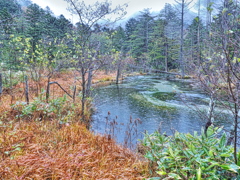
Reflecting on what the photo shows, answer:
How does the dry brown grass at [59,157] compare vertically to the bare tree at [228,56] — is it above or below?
below

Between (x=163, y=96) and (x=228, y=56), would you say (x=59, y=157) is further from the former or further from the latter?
(x=163, y=96)

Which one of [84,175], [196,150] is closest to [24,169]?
[84,175]

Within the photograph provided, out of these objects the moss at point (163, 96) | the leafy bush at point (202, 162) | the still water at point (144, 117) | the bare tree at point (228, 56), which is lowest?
the still water at point (144, 117)

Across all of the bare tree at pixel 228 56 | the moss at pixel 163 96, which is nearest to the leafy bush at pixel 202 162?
the bare tree at pixel 228 56

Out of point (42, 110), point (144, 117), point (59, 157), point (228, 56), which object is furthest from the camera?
point (144, 117)

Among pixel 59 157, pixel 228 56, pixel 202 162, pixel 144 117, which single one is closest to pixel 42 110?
pixel 59 157

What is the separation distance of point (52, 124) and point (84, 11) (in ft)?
9.72

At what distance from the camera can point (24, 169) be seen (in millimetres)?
1986

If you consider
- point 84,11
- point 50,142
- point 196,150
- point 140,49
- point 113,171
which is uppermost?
point 140,49

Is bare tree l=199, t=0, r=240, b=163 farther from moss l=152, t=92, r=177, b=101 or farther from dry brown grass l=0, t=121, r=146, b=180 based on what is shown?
moss l=152, t=92, r=177, b=101

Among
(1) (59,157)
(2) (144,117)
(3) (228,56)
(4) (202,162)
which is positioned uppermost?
(3) (228,56)

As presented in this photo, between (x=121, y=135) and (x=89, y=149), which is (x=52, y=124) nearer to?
(x=89, y=149)

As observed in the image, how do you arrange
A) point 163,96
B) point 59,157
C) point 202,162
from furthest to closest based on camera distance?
point 163,96, point 59,157, point 202,162

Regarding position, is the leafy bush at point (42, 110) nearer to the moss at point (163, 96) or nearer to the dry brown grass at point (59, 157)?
the dry brown grass at point (59, 157)
